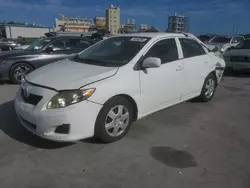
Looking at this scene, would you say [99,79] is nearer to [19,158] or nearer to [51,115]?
[51,115]

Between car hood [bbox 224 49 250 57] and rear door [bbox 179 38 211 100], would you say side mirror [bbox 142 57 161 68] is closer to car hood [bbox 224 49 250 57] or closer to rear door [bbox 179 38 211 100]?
rear door [bbox 179 38 211 100]

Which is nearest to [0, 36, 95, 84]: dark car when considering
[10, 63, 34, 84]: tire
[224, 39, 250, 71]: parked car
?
[10, 63, 34, 84]: tire

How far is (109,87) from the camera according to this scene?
10.6 feet

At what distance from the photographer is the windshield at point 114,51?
380 cm

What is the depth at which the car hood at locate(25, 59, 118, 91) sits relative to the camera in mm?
3115

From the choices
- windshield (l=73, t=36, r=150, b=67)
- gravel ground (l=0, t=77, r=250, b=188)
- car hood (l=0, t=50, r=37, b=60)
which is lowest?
gravel ground (l=0, t=77, r=250, b=188)

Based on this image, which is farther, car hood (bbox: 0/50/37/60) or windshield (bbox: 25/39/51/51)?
windshield (bbox: 25/39/51/51)

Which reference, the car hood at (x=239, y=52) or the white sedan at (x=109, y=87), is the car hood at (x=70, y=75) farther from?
the car hood at (x=239, y=52)

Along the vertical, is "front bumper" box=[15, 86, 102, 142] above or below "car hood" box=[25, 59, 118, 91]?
below

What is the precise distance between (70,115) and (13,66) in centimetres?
518

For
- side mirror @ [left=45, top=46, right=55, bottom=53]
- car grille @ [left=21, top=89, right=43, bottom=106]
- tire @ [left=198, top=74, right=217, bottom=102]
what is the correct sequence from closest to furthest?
car grille @ [left=21, top=89, right=43, bottom=106]
tire @ [left=198, top=74, right=217, bottom=102]
side mirror @ [left=45, top=46, right=55, bottom=53]

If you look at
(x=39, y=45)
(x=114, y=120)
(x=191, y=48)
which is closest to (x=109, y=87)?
(x=114, y=120)

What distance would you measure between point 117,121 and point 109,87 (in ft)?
1.77

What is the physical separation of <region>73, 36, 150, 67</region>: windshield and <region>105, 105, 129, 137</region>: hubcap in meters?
0.69
